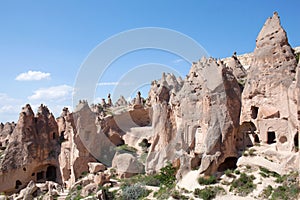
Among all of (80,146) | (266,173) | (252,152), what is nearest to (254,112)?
(252,152)

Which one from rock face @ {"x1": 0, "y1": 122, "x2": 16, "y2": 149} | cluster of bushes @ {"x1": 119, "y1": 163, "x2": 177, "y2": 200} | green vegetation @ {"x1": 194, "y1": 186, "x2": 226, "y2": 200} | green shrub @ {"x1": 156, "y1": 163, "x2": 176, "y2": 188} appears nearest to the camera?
green vegetation @ {"x1": 194, "y1": 186, "x2": 226, "y2": 200}

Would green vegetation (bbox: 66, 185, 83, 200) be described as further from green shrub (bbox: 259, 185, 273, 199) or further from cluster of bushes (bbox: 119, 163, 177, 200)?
green shrub (bbox: 259, 185, 273, 199)

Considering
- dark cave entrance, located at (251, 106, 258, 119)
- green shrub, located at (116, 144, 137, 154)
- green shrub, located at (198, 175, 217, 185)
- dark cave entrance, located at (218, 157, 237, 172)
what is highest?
dark cave entrance, located at (251, 106, 258, 119)

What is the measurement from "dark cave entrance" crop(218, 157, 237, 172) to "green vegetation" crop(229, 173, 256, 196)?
1.92 m

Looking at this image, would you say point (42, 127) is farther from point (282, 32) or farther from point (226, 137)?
point (282, 32)

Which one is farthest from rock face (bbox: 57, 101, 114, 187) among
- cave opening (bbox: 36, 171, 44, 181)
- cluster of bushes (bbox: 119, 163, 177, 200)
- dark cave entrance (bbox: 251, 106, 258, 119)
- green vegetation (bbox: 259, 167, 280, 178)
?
green vegetation (bbox: 259, 167, 280, 178)

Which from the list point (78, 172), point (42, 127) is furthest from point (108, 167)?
point (42, 127)

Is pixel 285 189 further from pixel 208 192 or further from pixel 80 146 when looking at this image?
pixel 80 146

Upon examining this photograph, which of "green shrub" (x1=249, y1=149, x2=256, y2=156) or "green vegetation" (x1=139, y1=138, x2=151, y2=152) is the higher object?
"green vegetation" (x1=139, y1=138, x2=151, y2=152)

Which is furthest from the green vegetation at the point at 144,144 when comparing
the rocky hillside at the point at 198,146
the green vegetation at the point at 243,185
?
the green vegetation at the point at 243,185

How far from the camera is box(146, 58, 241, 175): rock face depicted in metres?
19.7

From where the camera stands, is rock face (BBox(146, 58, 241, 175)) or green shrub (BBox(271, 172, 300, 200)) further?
rock face (BBox(146, 58, 241, 175))

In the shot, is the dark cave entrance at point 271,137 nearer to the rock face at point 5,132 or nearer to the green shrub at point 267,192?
the green shrub at point 267,192

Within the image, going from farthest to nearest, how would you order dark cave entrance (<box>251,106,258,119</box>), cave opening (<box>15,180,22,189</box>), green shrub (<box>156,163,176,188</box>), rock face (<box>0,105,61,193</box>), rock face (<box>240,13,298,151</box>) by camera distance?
cave opening (<box>15,180,22,189</box>) → rock face (<box>0,105,61,193</box>) → dark cave entrance (<box>251,106,258,119</box>) → green shrub (<box>156,163,176,188</box>) → rock face (<box>240,13,298,151</box>)
